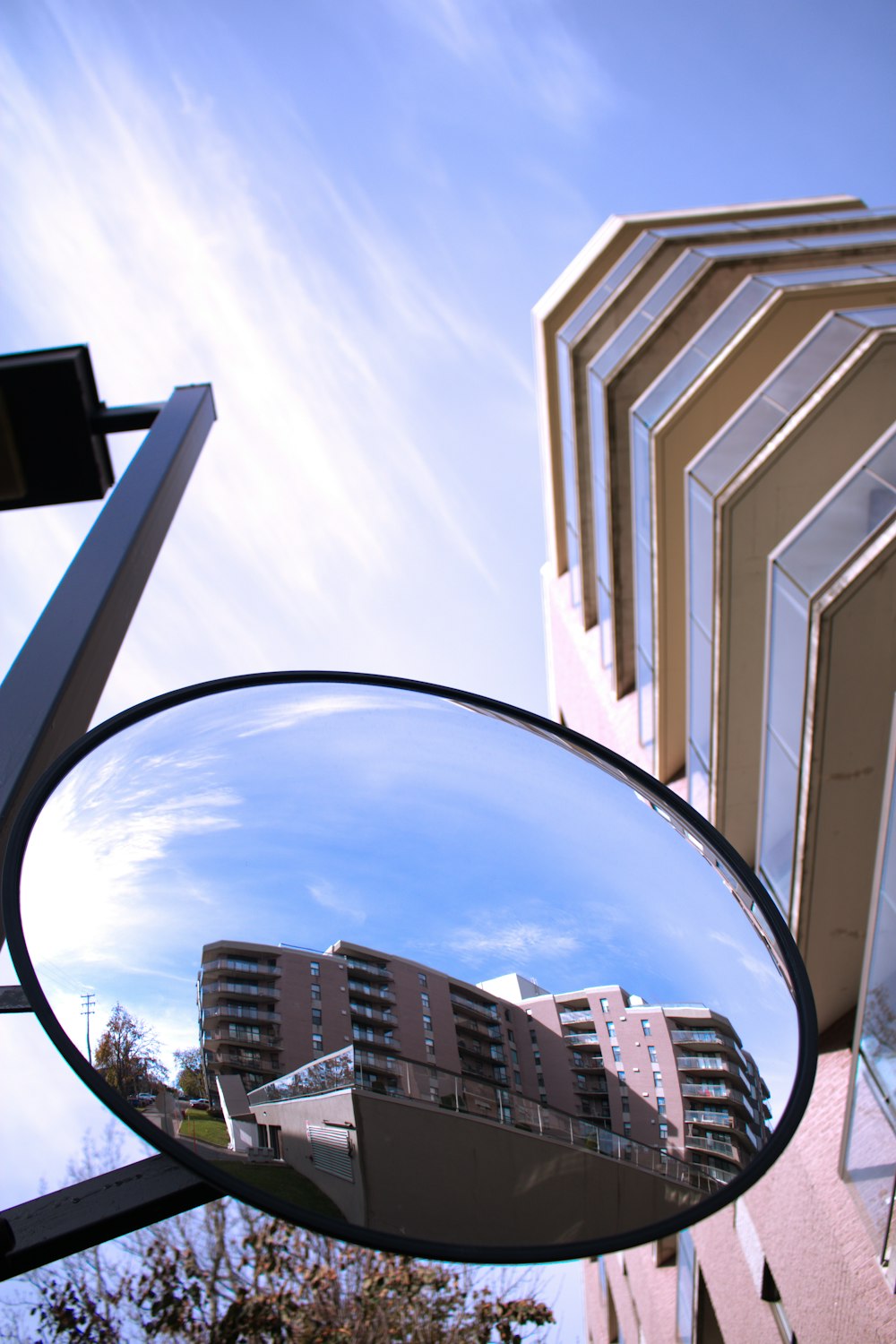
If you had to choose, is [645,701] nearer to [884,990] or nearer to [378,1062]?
[884,990]

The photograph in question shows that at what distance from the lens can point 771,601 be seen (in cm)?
1129

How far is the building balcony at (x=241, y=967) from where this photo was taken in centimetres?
192

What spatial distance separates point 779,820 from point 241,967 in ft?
36.6

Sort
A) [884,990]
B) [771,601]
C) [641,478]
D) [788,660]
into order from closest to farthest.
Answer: [884,990] < [788,660] < [771,601] < [641,478]

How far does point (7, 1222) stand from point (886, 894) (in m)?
8.90

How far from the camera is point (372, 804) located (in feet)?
7.93

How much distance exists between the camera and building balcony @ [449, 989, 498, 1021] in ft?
6.67

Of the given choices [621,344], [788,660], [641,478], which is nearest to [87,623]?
[788,660]

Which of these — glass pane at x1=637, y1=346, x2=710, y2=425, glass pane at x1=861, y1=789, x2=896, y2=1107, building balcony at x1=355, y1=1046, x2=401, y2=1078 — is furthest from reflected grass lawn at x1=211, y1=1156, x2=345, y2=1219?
glass pane at x1=637, y1=346, x2=710, y2=425

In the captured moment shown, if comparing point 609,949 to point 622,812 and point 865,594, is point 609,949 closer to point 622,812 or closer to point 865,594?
→ point 622,812

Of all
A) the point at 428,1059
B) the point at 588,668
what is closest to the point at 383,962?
the point at 428,1059

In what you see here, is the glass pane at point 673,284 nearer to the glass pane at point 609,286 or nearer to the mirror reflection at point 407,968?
the glass pane at point 609,286

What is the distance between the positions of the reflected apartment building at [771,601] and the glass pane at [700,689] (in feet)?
0.18

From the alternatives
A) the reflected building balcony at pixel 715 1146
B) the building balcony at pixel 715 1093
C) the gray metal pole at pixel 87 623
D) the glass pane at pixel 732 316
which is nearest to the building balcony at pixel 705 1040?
the building balcony at pixel 715 1093
